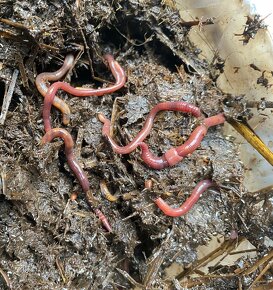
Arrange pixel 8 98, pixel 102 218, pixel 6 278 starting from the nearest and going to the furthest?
pixel 6 278 → pixel 8 98 → pixel 102 218

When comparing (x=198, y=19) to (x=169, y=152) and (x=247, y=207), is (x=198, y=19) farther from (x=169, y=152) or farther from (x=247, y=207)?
(x=247, y=207)

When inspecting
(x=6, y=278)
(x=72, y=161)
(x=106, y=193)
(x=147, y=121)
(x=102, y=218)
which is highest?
(x=147, y=121)

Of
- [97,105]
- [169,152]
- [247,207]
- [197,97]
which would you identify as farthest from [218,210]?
[97,105]

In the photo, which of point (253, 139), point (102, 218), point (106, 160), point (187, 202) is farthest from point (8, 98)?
point (253, 139)

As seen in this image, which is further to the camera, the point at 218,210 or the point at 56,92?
the point at 218,210

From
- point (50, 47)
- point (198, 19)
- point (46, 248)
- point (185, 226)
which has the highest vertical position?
point (198, 19)

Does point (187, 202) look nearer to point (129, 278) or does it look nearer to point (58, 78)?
point (129, 278)

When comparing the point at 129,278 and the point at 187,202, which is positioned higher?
the point at 187,202
